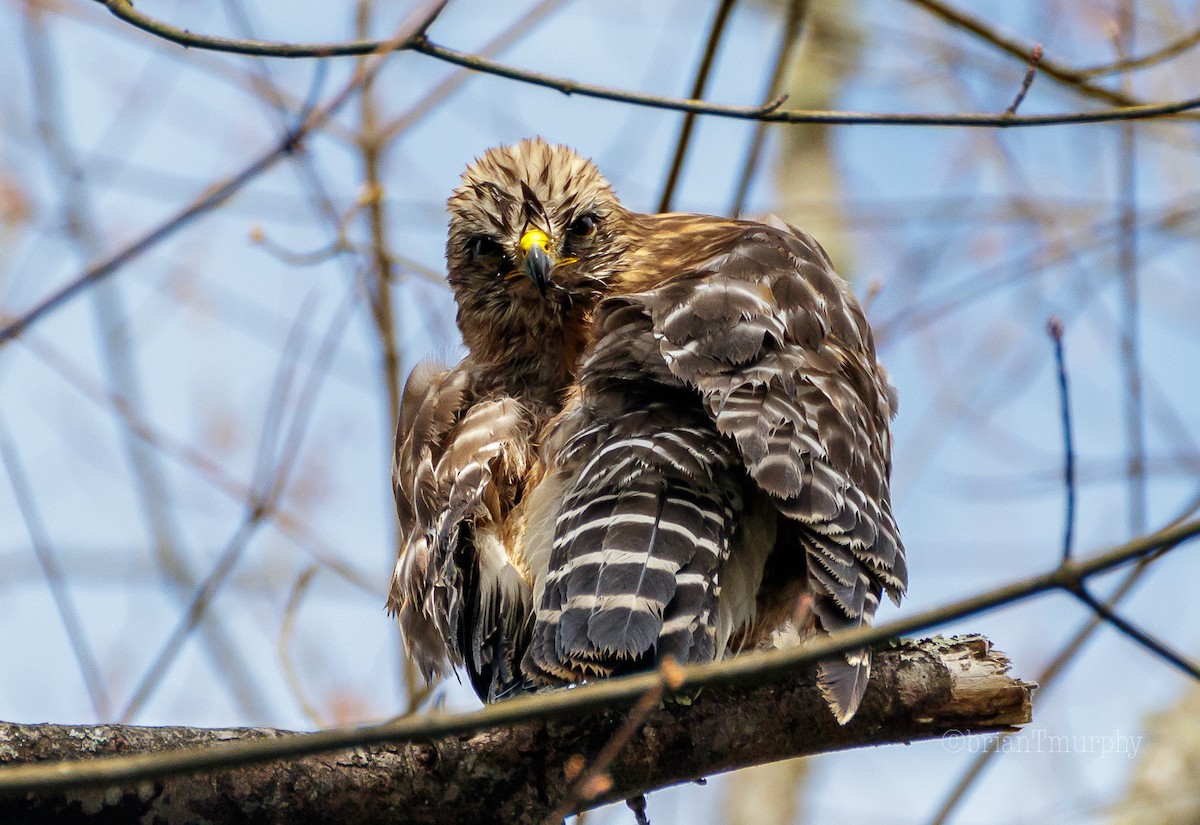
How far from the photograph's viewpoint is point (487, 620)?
3.53 m

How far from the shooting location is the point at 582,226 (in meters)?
4.52

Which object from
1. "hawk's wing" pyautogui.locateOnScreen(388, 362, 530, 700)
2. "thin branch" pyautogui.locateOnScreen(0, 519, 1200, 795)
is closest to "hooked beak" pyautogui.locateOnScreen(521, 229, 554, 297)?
"hawk's wing" pyautogui.locateOnScreen(388, 362, 530, 700)

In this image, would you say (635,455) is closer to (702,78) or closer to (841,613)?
(841,613)

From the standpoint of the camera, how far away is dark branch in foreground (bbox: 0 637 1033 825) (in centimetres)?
261

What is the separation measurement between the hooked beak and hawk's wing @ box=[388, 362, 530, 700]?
416mm

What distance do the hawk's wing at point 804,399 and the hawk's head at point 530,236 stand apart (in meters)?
0.58

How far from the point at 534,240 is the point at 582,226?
0.87ft

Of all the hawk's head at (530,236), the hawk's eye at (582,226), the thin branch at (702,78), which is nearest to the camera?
the thin branch at (702,78)

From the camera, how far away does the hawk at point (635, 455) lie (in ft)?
9.66

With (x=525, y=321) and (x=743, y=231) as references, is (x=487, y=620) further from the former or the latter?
(x=743, y=231)

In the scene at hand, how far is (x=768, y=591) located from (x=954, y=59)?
4474 mm

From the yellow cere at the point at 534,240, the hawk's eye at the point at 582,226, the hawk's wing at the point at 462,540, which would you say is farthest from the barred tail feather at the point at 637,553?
the hawk's eye at the point at 582,226

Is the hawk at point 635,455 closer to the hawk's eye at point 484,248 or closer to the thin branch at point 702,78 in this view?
the hawk's eye at point 484,248

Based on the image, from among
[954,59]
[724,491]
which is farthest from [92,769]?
[954,59]
